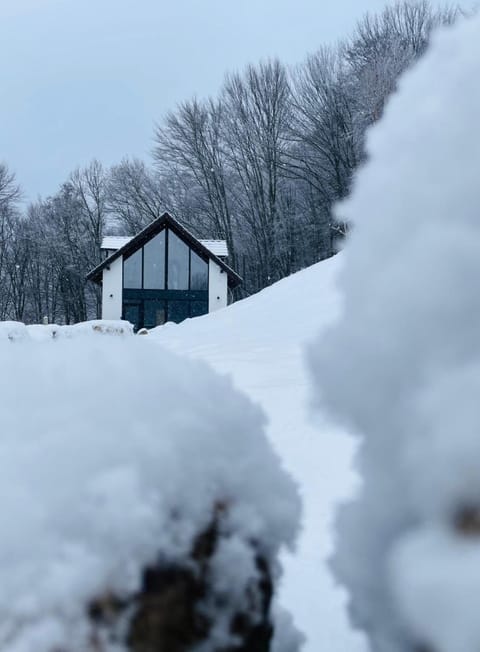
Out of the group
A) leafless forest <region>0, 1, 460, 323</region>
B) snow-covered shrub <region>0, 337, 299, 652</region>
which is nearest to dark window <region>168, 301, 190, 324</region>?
leafless forest <region>0, 1, 460, 323</region>

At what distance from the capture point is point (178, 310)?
20828 mm

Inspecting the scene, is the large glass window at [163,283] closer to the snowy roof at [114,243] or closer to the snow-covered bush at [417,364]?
the snowy roof at [114,243]

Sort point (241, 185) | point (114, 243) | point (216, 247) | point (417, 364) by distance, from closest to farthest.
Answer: point (417, 364) < point (114, 243) < point (216, 247) < point (241, 185)

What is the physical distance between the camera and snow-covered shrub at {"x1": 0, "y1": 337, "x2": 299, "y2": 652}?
0.77 metres

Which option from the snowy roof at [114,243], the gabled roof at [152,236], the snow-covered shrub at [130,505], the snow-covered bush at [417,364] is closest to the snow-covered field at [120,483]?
the snow-covered shrub at [130,505]

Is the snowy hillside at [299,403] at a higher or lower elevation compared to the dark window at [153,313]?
lower

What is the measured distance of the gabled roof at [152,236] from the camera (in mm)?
20016

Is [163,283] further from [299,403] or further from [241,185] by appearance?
[299,403]

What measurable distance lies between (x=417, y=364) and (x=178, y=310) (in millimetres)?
20144

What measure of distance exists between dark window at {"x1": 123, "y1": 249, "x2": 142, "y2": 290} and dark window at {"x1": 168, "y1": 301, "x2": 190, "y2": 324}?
1.31m

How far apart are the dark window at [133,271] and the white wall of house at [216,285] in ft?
7.88

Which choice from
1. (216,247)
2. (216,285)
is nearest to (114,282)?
(216,285)

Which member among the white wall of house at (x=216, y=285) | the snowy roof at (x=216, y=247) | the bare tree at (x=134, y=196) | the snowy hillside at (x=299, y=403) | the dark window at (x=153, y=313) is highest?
the bare tree at (x=134, y=196)

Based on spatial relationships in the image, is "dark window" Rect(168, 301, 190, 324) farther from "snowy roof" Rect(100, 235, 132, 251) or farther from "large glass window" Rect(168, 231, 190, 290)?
"snowy roof" Rect(100, 235, 132, 251)
